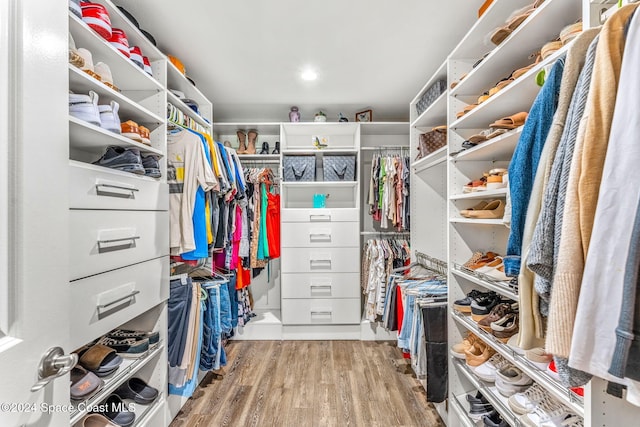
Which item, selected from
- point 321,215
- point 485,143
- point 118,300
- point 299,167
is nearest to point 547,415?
point 485,143

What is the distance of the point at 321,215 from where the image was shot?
278 cm

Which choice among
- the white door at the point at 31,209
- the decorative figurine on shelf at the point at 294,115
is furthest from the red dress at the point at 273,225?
the white door at the point at 31,209

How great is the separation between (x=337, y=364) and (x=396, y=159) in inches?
73.0

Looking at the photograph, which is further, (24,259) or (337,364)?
(337,364)

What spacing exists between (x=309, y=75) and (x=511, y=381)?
2212 mm

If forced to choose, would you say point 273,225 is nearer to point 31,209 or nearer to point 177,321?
point 177,321

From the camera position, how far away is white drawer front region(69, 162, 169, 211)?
3.36 ft

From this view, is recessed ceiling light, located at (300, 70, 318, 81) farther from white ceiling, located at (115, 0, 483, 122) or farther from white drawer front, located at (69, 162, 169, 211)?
white drawer front, located at (69, 162, 169, 211)

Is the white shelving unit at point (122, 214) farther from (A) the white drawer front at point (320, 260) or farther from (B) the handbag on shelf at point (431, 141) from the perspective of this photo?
(B) the handbag on shelf at point (431, 141)

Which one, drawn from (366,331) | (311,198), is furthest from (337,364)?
(311,198)

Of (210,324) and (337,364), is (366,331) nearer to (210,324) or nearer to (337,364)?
(337,364)

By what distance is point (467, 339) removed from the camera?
159cm

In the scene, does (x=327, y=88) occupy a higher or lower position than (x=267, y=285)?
higher

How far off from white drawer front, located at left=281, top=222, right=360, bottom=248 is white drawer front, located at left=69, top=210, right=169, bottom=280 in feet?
4.48
